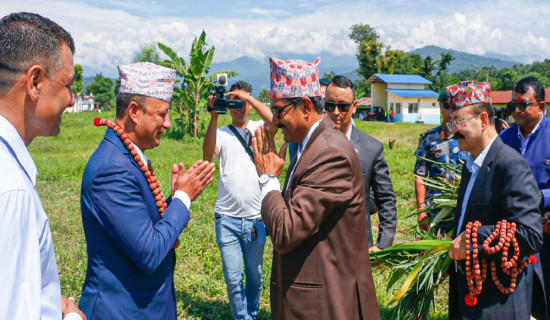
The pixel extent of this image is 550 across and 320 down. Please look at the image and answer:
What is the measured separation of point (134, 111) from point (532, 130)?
10.8 ft

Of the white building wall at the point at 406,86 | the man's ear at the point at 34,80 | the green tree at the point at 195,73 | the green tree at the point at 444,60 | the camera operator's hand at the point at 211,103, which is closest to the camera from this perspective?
the man's ear at the point at 34,80

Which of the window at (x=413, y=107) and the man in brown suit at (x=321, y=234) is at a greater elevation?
the man in brown suit at (x=321, y=234)

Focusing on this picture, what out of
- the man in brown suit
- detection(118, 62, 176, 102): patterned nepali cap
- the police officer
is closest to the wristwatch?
the man in brown suit

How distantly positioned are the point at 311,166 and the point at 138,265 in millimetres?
961

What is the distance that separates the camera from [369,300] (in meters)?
2.27

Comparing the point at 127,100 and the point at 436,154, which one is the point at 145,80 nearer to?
the point at 127,100

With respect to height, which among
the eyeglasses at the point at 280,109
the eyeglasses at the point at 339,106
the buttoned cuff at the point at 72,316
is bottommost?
the buttoned cuff at the point at 72,316

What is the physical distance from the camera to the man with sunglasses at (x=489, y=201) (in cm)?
234

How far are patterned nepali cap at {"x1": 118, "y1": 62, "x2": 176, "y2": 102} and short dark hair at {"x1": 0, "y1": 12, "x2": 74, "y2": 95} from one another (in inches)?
31.3

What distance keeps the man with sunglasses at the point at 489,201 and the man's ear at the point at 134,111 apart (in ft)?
6.11

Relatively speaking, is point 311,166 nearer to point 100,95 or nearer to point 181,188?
point 181,188

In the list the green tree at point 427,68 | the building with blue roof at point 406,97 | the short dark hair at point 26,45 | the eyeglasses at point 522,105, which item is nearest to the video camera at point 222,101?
the short dark hair at point 26,45

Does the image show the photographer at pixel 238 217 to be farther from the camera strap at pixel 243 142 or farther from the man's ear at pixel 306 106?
the man's ear at pixel 306 106

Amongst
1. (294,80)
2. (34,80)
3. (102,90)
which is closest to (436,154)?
(294,80)
